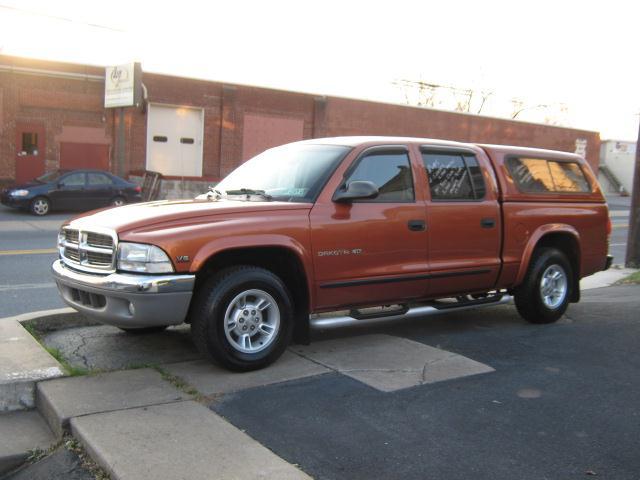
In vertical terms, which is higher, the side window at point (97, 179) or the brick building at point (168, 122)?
the brick building at point (168, 122)

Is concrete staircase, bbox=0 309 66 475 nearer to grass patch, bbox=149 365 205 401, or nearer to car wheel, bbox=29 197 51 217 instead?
grass patch, bbox=149 365 205 401

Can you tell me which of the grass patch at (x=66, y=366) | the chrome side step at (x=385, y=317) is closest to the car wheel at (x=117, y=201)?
the chrome side step at (x=385, y=317)

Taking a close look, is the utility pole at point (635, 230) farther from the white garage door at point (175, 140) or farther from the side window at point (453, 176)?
the white garage door at point (175, 140)

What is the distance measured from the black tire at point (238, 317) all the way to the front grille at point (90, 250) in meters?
0.70

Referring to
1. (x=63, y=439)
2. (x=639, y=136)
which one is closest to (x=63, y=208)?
(x=639, y=136)

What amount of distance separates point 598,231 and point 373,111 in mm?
28775

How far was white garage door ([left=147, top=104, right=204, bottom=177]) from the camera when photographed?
2928 centimetres

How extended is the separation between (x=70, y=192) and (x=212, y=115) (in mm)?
10692

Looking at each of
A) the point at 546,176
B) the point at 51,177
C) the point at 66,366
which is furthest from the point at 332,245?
the point at 51,177

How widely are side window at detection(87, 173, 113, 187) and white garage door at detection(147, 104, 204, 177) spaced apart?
730 centimetres

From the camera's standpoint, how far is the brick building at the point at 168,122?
84.0ft

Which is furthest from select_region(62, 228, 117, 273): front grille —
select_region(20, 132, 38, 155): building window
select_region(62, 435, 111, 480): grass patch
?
select_region(20, 132, 38, 155): building window

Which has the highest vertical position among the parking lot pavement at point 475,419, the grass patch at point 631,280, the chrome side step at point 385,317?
the chrome side step at point 385,317

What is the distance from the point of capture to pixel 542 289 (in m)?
7.01
